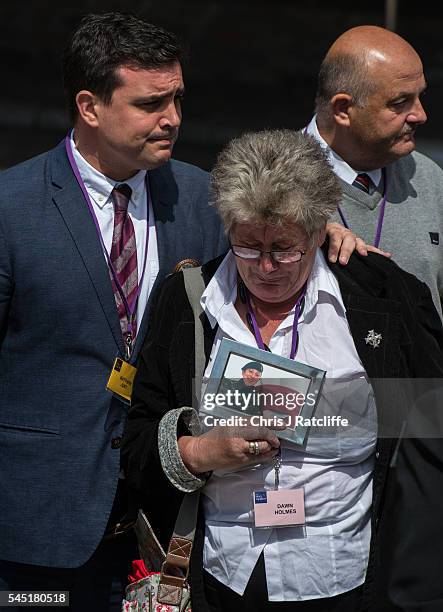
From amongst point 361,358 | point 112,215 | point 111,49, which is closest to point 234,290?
point 361,358

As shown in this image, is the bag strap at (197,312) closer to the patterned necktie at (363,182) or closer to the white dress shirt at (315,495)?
the white dress shirt at (315,495)

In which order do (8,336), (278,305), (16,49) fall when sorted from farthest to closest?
(16,49)
(8,336)
(278,305)

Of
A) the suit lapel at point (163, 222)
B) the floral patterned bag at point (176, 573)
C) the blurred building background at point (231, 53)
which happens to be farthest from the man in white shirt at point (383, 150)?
the blurred building background at point (231, 53)

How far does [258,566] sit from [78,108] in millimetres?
1397

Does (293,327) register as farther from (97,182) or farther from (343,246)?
(97,182)

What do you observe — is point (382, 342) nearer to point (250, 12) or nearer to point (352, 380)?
point (352, 380)

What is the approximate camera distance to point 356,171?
339cm

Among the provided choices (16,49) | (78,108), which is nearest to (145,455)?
(78,108)

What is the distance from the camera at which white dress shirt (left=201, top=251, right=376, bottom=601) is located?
2.44 metres

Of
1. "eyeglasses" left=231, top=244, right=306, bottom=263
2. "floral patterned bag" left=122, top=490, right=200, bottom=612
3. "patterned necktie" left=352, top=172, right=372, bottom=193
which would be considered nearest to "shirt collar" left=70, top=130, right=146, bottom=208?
"eyeglasses" left=231, top=244, right=306, bottom=263

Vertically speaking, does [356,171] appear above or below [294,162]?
below

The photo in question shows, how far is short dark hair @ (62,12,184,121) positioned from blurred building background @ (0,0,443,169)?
858 cm

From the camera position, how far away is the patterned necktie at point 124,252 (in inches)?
112

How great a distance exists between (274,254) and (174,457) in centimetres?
55
